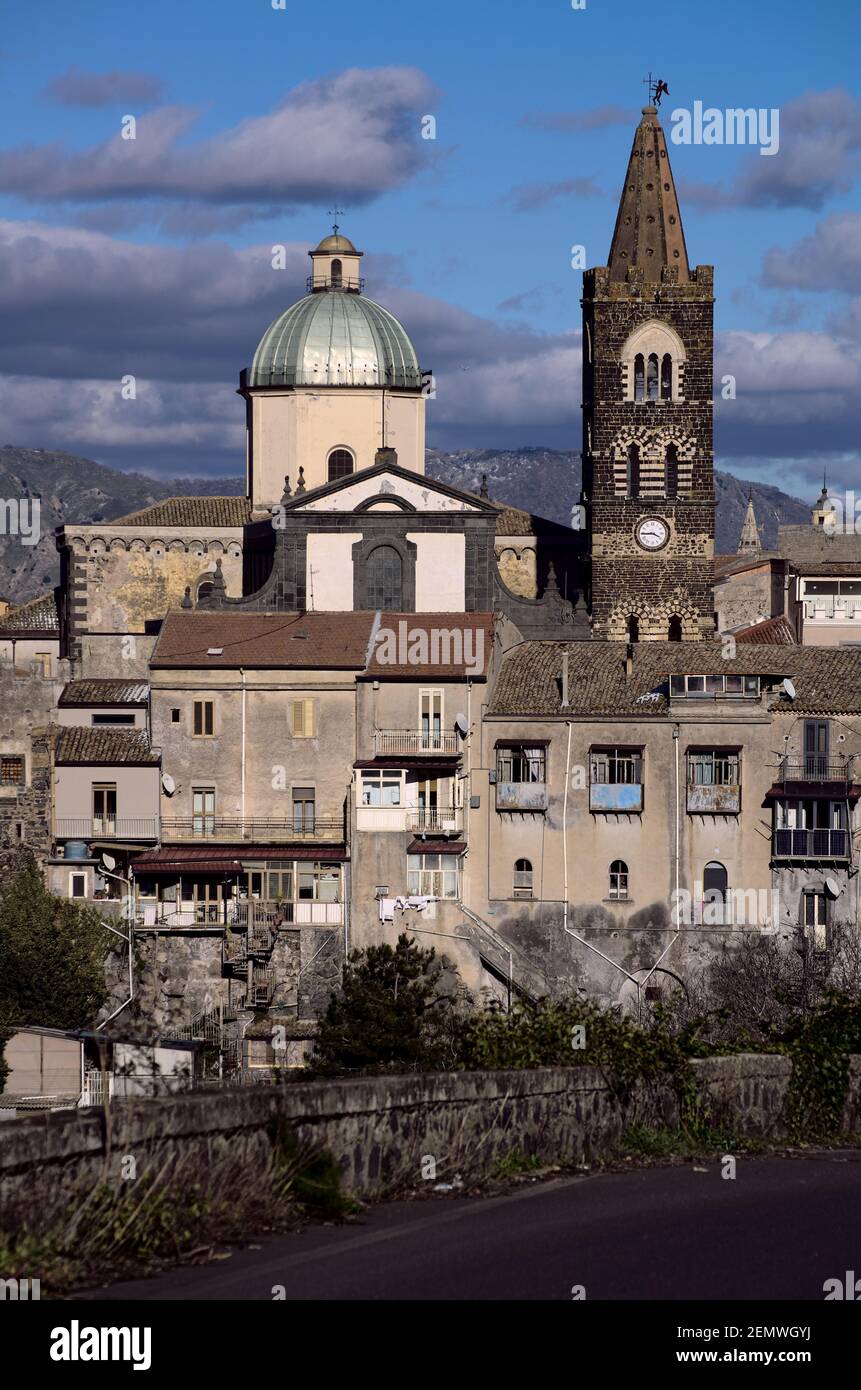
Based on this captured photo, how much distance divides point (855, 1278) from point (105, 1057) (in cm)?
3376

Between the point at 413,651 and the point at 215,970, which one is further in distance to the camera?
the point at 413,651

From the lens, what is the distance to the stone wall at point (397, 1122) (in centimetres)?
1132

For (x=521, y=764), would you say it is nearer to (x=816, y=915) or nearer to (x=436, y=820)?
(x=436, y=820)

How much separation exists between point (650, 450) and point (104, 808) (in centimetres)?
2500

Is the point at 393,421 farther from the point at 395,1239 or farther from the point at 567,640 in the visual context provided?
the point at 395,1239

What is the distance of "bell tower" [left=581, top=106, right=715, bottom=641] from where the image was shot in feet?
269

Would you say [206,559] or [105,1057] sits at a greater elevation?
[206,559]

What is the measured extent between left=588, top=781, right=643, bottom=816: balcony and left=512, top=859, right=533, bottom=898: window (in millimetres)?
2419

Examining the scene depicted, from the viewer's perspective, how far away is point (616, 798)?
216 feet

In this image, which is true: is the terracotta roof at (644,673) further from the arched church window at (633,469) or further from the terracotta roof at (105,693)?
the terracotta roof at (105,693)

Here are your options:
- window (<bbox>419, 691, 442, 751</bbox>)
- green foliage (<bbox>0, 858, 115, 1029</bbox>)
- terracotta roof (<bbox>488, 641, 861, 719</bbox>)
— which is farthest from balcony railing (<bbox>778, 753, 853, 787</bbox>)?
green foliage (<bbox>0, 858, 115, 1029</bbox>)

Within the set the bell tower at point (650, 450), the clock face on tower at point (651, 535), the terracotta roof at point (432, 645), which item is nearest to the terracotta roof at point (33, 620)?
the bell tower at point (650, 450)

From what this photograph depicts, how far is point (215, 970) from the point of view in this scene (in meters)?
65.0
